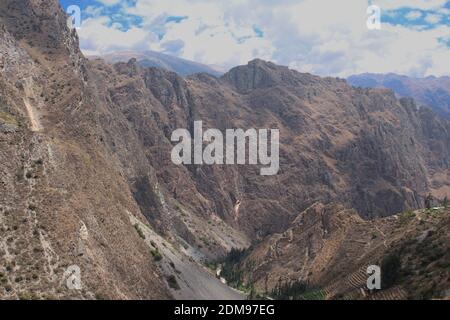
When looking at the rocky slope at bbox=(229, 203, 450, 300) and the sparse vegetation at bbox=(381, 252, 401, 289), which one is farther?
the sparse vegetation at bbox=(381, 252, 401, 289)

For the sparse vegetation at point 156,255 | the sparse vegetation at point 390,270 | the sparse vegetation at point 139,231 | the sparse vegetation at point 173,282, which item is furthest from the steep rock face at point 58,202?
the sparse vegetation at point 390,270

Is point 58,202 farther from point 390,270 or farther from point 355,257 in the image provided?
point 355,257

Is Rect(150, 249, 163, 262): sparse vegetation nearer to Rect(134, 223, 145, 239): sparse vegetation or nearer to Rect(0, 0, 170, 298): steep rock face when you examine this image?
Rect(0, 0, 170, 298): steep rock face

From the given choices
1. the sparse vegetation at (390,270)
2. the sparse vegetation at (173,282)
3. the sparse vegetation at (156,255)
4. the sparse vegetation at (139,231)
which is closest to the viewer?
the sparse vegetation at (390,270)

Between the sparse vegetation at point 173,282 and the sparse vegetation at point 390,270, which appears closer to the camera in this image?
the sparse vegetation at point 390,270

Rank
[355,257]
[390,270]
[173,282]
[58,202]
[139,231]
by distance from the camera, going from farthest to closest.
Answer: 1. [139,231]
2. [355,257]
3. [173,282]
4. [58,202]
5. [390,270]

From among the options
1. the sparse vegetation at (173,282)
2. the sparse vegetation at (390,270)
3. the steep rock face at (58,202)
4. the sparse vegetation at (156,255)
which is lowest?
the sparse vegetation at (173,282)

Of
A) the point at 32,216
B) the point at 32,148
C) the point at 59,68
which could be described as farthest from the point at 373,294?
the point at 59,68

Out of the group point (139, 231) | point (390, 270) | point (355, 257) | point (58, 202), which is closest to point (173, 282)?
point (139, 231)

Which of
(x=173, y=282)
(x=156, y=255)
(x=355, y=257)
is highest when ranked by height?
(x=156, y=255)

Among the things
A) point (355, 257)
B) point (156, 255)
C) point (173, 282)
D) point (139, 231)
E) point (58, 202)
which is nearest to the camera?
point (58, 202)

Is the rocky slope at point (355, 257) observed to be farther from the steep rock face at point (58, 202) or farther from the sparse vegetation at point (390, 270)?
the steep rock face at point (58, 202)

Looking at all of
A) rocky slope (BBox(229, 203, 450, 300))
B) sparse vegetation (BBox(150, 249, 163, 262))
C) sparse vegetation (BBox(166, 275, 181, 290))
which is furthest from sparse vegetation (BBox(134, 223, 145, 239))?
rocky slope (BBox(229, 203, 450, 300))
